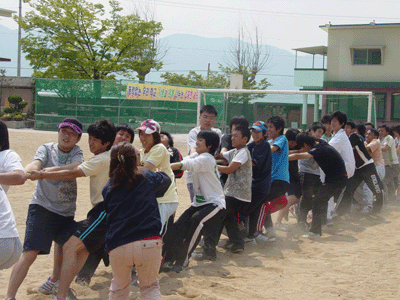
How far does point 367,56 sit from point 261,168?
84.9 feet

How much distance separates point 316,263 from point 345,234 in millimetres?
1760

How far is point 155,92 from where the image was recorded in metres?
22.2

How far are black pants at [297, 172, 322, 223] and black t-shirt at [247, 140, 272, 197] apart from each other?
1433 mm

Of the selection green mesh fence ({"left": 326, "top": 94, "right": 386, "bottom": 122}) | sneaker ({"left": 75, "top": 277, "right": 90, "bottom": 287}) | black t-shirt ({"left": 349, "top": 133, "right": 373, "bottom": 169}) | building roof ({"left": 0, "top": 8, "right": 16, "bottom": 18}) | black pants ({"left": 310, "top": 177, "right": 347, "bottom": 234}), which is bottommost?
sneaker ({"left": 75, "top": 277, "right": 90, "bottom": 287})

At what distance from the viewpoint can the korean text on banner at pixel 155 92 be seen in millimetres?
21922

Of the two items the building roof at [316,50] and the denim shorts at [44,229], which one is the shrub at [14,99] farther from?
the denim shorts at [44,229]

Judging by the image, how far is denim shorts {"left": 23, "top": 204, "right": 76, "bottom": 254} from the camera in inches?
145

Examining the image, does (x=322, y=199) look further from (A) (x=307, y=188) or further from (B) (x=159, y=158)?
(B) (x=159, y=158)

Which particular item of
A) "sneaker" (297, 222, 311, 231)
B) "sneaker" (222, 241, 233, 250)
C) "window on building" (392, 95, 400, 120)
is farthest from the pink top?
"window on building" (392, 95, 400, 120)

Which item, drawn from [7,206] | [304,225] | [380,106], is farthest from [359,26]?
[7,206]

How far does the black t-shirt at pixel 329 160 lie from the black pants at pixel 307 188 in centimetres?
46

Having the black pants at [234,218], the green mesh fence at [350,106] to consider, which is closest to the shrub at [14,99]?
the green mesh fence at [350,106]

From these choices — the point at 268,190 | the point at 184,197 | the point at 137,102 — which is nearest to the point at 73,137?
the point at 268,190

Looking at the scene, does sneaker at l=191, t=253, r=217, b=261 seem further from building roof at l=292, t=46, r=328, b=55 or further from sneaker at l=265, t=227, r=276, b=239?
building roof at l=292, t=46, r=328, b=55
